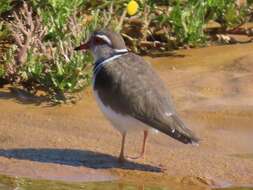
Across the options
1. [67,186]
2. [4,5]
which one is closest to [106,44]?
[67,186]

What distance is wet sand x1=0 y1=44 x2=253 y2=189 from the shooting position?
8.79 m

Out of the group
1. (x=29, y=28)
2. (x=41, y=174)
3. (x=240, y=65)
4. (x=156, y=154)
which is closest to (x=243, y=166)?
(x=156, y=154)

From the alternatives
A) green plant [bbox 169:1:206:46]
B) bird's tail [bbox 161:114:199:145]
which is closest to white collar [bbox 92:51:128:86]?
bird's tail [bbox 161:114:199:145]

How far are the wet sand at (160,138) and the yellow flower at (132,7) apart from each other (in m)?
0.94

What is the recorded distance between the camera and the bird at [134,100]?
858 cm

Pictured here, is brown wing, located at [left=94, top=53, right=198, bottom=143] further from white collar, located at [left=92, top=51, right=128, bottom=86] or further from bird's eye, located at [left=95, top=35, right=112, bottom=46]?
bird's eye, located at [left=95, top=35, right=112, bottom=46]

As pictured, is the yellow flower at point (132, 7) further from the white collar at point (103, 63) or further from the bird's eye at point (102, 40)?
the white collar at point (103, 63)

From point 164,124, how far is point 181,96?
7.91 ft

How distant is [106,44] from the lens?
9.41m

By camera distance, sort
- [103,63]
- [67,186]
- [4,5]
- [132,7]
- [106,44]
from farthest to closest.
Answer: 1. [132,7]
2. [4,5]
3. [106,44]
4. [103,63]
5. [67,186]

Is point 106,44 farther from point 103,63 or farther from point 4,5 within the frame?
point 4,5

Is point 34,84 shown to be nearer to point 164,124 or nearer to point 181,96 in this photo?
point 181,96

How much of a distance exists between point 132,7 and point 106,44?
3010 mm

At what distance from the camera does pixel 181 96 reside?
35.9 feet
